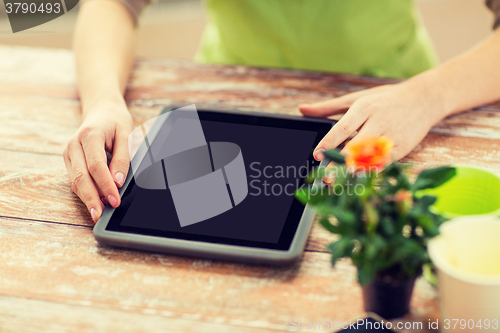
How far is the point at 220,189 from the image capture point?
639 mm

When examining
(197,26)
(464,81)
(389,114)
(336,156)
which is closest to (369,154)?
(336,156)

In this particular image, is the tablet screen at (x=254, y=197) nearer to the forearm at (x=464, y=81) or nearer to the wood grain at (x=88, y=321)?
the wood grain at (x=88, y=321)

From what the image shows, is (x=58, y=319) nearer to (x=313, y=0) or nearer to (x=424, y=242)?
(x=424, y=242)

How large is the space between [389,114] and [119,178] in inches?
17.0

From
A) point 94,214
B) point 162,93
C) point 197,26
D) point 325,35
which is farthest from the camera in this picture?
point 197,26

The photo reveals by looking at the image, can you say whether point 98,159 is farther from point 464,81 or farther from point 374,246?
point 464,81

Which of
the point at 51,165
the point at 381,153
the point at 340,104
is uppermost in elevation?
the point at 381,153

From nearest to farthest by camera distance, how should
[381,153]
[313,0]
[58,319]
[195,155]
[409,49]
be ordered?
1. [381,153]
2. [58,319]
3. [195,155]
4. [313,0]
5. [409,49]

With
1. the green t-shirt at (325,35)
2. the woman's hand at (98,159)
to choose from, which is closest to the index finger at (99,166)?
the woman's hand at (98,159)

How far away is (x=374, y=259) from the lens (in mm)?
404

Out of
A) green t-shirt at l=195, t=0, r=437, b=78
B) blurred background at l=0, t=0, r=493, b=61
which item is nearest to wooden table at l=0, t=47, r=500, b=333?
green t-shirt at l=195, t=0, r=437, b=78

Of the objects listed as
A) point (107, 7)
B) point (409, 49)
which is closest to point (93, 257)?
point (107, 7)

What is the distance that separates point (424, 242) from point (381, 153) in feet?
0.31

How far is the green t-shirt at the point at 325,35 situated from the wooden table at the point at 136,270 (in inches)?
8.4
